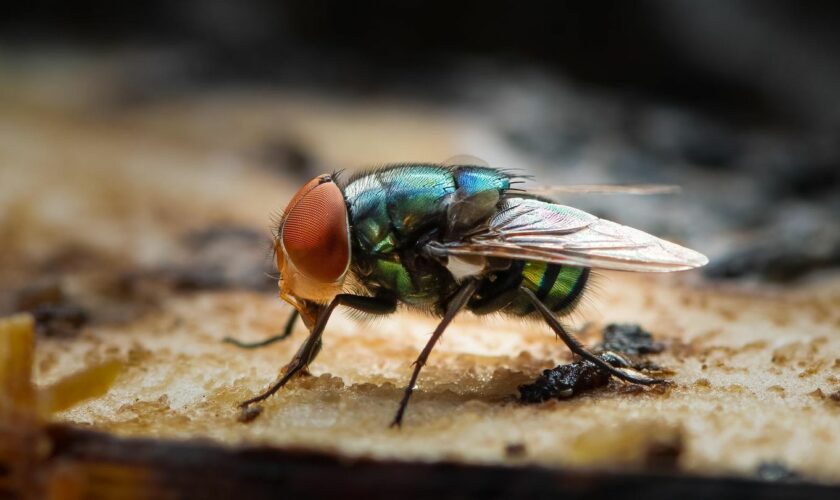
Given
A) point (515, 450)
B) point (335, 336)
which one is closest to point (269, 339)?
point (335, 336)

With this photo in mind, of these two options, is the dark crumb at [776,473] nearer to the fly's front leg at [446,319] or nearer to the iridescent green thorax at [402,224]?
the fly's front leg at [446,319]

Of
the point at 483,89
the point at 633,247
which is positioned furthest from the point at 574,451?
the point at 483,89

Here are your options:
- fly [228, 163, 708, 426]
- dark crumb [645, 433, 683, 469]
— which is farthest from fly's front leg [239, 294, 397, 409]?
dark crumb [645, 433, 683, 469]

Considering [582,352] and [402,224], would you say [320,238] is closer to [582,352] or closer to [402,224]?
[402,224]

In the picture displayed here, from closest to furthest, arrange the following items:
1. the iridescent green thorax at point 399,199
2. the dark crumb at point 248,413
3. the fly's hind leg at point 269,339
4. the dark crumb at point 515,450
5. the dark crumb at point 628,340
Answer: the dark crumb at point 515,450 < the dark crumb at point 248,413 < the iridescent green thorax at point 399,199 < the dark crumb at point 628,340 < the fly's hind leg at point 269,339

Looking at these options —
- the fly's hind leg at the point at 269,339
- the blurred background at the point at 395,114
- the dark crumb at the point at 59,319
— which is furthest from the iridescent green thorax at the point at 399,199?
the dark crumb at the point at 59,319

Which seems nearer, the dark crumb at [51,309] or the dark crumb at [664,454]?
the dark crumb at [664,454]
